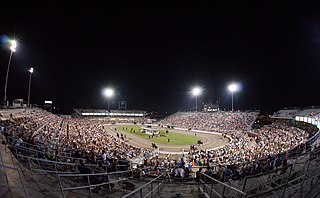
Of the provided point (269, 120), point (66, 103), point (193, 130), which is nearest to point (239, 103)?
point (269, 120)

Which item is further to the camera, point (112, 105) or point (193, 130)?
point (112, 105)

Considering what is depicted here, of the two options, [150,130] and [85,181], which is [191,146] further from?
[85,181]

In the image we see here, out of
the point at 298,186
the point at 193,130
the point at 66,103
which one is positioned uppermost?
the point at 66,103

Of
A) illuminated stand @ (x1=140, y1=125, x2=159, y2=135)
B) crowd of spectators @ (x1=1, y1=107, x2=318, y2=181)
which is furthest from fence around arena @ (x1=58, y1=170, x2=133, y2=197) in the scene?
illuminated stand @ (x1=140, y1=125, x2=159, y2=135)

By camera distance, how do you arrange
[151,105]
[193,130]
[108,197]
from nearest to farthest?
[108,197], [193,130], [151,105]

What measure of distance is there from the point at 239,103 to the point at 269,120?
34875mm

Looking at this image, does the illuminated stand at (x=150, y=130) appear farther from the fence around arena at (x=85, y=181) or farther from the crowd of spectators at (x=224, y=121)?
the fence around arena at (x=85, y=181)

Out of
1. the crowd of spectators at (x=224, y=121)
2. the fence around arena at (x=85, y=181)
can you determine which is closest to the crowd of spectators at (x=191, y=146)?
the crowd of spectators at (x=224, y=121)

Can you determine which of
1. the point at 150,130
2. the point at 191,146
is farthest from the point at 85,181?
the point at 150,130

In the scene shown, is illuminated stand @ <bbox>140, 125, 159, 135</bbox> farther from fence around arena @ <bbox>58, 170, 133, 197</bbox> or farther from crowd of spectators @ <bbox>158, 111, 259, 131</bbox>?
fence around arena @ <bbox>58, 170, 133, 197</bbox>

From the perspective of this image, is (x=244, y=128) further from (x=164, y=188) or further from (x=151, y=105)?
(x=151, y=105)

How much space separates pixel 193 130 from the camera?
179ft

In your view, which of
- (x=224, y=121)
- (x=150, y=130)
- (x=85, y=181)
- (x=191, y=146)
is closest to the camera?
(x=85, y=181)

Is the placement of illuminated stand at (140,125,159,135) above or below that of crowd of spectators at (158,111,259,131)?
below
